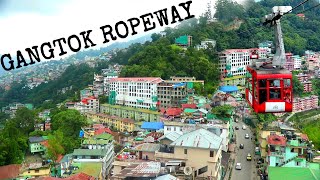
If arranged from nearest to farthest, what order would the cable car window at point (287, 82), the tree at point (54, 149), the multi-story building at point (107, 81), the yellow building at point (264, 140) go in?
the cable car window at point (287, 82) → the yellow building at point (264, 140) → the tree at point (54, 149) → the multi-story building at point (107, 81)

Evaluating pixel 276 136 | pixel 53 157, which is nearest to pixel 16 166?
pixel 53 157

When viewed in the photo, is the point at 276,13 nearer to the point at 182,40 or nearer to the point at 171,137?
the point at 171,137

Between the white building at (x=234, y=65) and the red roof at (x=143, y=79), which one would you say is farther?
the white building at (x=234, y=65)

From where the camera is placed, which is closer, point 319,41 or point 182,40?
point 182,40

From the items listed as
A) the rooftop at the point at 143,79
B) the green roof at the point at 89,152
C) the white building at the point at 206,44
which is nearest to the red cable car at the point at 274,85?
the green roof at the point at 89,152

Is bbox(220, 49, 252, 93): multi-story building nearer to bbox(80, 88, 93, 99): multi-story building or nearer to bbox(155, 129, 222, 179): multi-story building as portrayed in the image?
bbox(80, 88, 93, 99): multi-story building

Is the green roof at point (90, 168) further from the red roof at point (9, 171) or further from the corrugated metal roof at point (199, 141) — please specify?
the corrugated metal roof at point (199, 141)

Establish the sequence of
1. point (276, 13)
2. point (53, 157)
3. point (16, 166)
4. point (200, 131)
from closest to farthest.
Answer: point (276, 13) → point (200, 131) → point (16, 166) → point (53, 157)
